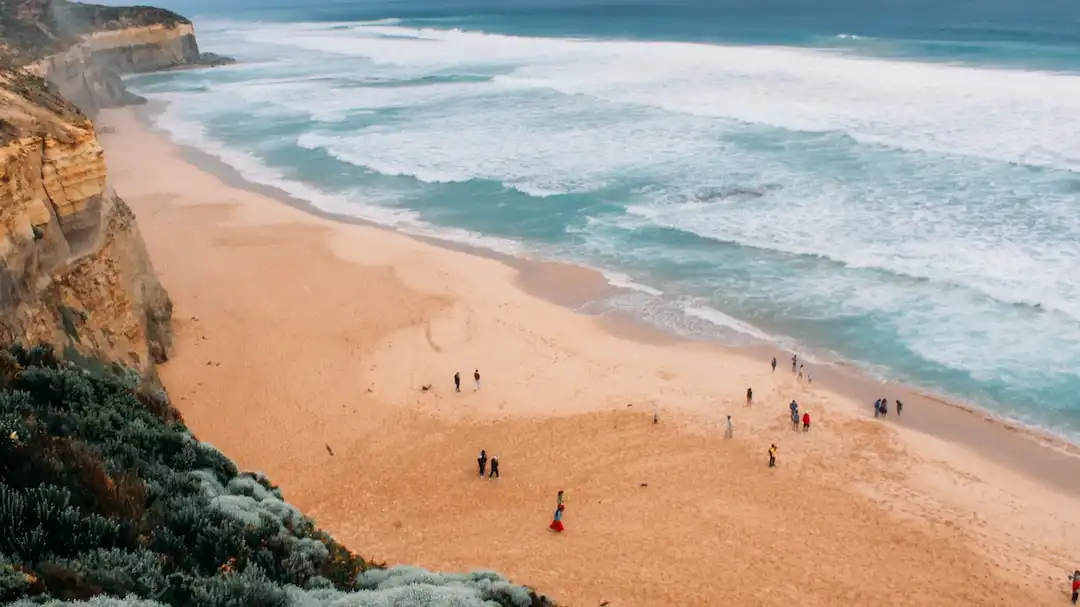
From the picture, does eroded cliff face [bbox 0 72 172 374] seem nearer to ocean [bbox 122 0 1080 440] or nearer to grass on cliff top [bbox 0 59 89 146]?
grass on cliff top [bbox 0 59 89 146]

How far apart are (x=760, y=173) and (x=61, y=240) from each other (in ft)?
82.9

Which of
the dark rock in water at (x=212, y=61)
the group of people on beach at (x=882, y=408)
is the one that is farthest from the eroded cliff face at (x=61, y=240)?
the dark rock in water at (x=212, y=61)

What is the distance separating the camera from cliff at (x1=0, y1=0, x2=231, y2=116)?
4681 cm

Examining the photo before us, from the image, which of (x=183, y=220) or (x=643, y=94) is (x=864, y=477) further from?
(x=643, y=94)

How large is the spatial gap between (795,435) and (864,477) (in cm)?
161

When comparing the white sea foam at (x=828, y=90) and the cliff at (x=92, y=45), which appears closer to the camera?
the white sea foam at (x=828, y=90)

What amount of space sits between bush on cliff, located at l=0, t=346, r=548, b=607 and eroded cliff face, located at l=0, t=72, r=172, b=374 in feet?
12.4

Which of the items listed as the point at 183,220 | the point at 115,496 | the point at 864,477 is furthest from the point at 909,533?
the point at 183,220

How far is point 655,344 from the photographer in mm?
19453

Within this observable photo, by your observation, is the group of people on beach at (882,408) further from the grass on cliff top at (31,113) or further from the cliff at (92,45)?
the cliff at (92,45)

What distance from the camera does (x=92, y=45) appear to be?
6350 centimetres

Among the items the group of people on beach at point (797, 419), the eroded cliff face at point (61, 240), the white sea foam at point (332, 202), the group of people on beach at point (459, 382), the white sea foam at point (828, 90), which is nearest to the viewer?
the eroded cliff face at point (61, 240)

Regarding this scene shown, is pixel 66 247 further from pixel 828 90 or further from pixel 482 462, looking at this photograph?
pixel 828 90

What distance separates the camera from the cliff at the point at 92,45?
46.8m
